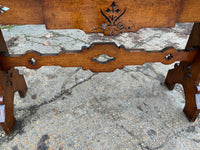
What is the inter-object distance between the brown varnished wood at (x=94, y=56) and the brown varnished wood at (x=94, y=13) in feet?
0.75

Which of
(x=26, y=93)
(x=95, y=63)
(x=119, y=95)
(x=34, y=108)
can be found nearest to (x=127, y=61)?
(x=95, y=63)

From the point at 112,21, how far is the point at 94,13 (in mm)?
100

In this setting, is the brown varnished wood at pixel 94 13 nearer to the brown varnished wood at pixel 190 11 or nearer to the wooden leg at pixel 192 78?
the brown varnished wood at pixel 190 11

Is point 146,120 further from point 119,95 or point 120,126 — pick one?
point 119,95

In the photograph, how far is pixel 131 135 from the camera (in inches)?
49.8

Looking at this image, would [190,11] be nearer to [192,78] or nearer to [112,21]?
[112,21]

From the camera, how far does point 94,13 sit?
2.88ft

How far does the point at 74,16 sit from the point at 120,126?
0.86 m

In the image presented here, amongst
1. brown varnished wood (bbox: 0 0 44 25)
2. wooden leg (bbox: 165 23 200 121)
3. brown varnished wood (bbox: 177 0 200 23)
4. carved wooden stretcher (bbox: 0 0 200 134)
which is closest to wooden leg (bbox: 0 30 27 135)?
carved wooden stretcher (bbox: 0 0 200 134)

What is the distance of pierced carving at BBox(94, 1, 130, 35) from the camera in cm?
87

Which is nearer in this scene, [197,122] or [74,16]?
[74,16]

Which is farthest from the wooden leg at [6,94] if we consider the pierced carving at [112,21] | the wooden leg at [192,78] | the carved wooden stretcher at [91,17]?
the wooden leg at [192,78]

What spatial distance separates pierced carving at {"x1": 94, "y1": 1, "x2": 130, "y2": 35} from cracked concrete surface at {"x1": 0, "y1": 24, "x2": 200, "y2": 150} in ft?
2.39

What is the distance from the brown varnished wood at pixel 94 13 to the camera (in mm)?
840
